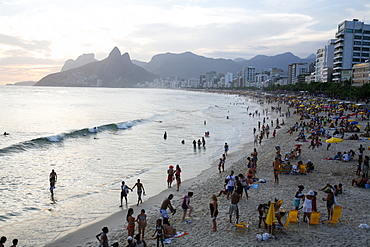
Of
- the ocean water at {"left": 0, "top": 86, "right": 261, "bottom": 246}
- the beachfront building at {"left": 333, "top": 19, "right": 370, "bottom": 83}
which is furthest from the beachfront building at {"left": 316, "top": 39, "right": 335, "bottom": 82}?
the ocean water at {"left": 0, "top": 86, "right": 261, "bottom": 246}

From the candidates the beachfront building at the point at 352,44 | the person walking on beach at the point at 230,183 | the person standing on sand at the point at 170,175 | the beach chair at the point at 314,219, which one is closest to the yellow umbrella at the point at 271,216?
the beach chair at the point at 314,219

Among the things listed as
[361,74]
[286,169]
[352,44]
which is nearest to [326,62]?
[352,44]

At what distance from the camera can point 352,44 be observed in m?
75.3

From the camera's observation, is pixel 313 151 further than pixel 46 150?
No

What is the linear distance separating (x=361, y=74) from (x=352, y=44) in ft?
56.4

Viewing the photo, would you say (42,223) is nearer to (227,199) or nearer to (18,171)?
(227,199)

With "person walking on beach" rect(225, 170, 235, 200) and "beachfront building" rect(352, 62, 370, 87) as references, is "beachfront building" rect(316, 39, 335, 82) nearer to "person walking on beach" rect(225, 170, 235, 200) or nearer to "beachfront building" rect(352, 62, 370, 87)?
"beachfront building" rect(352, 62, 370, 87)

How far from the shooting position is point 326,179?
44.6 ft

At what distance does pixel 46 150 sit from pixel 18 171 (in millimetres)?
6868

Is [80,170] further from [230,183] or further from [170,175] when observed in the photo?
[230,183]

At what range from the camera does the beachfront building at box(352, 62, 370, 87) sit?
196ft

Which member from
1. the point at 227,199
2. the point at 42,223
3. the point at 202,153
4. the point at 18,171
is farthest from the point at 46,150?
the point at 227,199

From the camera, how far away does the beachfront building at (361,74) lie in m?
59.8

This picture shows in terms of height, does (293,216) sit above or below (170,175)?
above
